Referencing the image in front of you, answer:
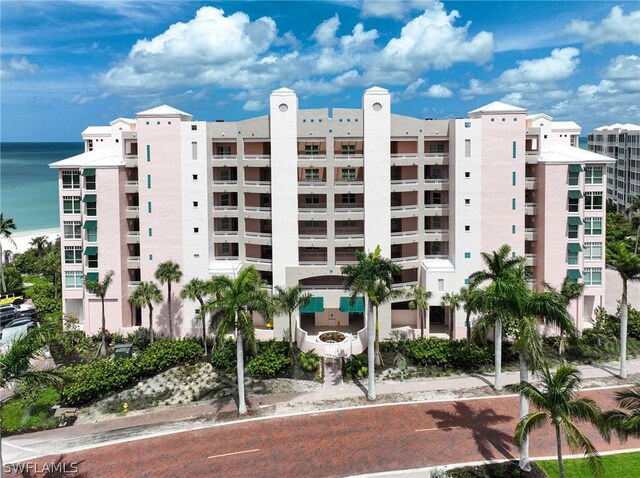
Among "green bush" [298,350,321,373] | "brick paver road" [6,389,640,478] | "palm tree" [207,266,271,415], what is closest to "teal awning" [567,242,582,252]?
"brick paver road" [6,389,640,478]

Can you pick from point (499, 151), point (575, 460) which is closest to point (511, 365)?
point (575, 460)

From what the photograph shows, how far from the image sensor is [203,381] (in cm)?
3688

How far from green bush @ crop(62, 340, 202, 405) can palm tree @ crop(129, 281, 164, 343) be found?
2.56 meters

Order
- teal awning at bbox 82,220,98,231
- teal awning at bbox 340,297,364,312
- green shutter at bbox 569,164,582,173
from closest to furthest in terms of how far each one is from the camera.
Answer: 1. green shutter at bbox 569,164,582,173
2. teal awning at bbox 340,297,364,312
3. teal awning at bbox 82,220,98,231

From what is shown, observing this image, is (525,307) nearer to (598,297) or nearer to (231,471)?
(231,471)

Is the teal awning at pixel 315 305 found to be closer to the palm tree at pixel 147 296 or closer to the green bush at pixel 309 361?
the green bush at pixel 309 361

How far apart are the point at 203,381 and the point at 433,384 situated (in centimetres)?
1703

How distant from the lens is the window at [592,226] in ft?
150

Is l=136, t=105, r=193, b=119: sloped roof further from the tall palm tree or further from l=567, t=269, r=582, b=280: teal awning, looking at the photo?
l=567, t=269, r=582, b=280: teal awning

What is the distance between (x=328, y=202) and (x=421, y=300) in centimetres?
1208

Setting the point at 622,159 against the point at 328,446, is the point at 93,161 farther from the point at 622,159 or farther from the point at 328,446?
the point at 622,159

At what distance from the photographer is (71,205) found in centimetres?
4738

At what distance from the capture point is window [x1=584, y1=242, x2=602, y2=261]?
151 feet

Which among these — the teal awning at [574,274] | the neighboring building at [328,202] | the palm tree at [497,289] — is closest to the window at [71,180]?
the neighboring building at [328,202]
